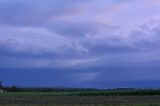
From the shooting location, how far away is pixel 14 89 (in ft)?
392

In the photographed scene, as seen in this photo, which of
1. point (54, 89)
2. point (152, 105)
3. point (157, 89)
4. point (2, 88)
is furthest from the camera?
point (54, 89)

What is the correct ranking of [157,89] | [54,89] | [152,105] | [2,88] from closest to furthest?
1. [152,105]
2. [157,89]
3. [2,88]
4. [54,89]

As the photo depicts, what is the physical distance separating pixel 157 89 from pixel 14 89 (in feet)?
153

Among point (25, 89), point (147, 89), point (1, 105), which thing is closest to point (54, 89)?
point (25, 89)

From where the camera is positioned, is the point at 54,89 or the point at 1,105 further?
the point at 54,89

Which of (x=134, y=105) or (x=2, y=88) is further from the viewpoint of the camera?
(x=2, y=88)

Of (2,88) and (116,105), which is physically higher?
(2,88)

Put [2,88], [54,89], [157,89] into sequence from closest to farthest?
[157,89]
[2,88]
[54,89]

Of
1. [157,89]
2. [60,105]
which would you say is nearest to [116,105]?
[60,105]

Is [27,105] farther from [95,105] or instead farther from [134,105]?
[134,105]

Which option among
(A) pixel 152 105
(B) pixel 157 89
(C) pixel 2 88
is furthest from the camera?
(C) pixel 2 88

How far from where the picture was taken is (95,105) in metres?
45.0

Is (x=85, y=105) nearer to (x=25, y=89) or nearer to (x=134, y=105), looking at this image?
(x=134, y=105)

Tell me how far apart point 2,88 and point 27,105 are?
7347cm
